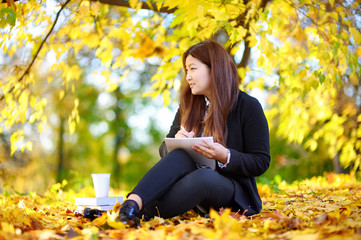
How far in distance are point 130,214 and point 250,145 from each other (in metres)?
0.81

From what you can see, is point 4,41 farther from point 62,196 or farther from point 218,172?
point 218,172

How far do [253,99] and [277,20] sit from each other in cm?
91

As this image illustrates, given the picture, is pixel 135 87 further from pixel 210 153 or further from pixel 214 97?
pixel 210 153

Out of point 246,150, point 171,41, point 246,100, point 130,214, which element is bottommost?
point 130,214

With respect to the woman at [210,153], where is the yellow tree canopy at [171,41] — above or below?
above

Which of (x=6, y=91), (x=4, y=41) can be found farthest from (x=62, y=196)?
(x=4, y=41)

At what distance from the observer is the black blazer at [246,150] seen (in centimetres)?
212

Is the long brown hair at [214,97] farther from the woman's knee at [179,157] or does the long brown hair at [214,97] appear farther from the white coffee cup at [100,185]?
the white coffee cup at [100,185]

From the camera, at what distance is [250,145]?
2.22m

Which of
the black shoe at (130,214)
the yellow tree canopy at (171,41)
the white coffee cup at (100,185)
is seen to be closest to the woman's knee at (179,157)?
the black shoe at (130,214)

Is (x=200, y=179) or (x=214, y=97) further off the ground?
(x=214, y=97)

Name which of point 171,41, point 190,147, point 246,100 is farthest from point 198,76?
point 171,41

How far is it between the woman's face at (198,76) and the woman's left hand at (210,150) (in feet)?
1.67

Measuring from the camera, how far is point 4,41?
3227 millimetres
